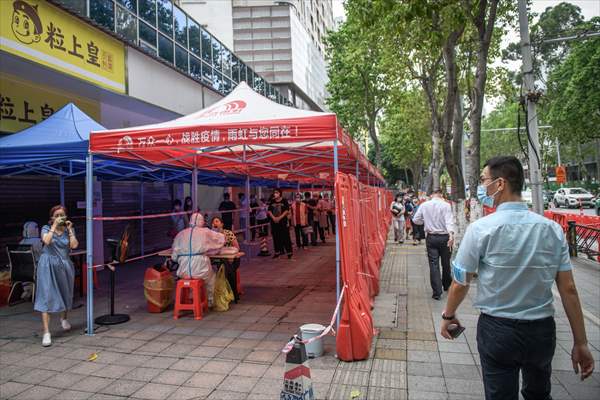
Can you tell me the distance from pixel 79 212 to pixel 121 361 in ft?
22.8

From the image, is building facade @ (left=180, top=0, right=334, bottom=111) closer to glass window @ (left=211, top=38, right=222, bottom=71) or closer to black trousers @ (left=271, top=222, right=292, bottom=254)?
glass window @ (left=211, top=38, right=222, bottom=71)

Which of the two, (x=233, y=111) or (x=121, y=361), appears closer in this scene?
(x=121, y=361)

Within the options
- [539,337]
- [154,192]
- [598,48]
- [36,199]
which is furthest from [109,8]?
[598,48]

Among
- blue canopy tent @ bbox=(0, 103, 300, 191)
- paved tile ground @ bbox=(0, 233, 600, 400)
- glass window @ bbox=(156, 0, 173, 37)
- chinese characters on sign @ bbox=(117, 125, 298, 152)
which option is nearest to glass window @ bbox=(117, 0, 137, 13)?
glass window @ bbox=(156, 0, 173, 37)

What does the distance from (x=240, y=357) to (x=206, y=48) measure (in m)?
13.0

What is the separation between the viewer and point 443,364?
14.6 feet

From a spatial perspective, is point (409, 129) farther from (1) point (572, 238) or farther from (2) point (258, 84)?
(1) point (572, 238)

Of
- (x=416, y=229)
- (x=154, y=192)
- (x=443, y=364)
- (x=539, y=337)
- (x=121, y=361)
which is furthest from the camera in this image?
(x=416, y=229)

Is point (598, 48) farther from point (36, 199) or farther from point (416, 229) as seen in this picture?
point (36, 199)

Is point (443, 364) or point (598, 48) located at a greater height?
point (598, 48)

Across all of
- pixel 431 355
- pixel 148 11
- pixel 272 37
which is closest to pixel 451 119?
pixel 431 355

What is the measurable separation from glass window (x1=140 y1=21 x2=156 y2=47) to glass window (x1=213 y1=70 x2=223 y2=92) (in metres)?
3.90

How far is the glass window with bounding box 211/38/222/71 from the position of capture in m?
15.9

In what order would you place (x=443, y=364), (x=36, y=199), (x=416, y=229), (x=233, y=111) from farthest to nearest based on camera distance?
(x=416, y=229) < (x=36, y=199) < (x=233, y=111) < (x=443, y=364)
